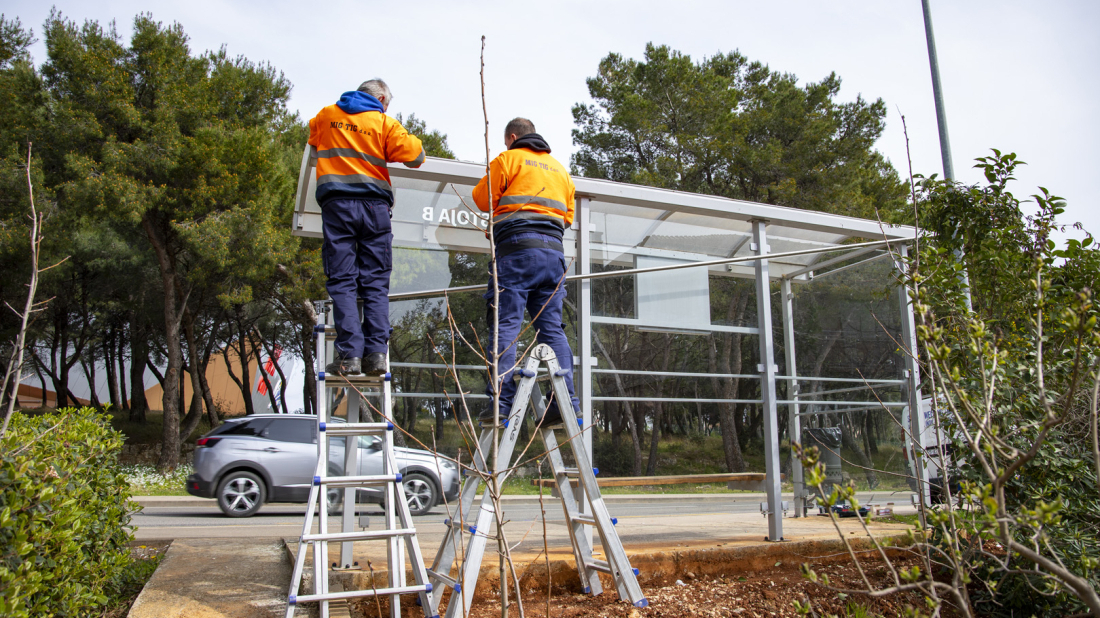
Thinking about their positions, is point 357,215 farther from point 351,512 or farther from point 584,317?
point 584,317

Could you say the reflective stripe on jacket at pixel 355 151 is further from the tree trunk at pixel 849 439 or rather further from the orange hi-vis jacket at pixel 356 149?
the tree trunk at pixel 849 439

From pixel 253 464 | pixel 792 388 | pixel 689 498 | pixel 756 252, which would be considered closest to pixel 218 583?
pixel 689 498

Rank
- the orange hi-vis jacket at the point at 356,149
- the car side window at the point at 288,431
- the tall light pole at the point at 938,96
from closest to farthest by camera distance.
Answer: the orange hi-vis jacket at the point at 356,149 → the tall light pole at the point at 938,96 → the car side window at the point at 288,431

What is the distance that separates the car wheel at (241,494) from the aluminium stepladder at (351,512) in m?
7.90

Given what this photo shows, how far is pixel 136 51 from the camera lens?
16.6 metres

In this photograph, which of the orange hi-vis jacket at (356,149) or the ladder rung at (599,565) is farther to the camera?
the orange hi-vis jacket at (356,149)

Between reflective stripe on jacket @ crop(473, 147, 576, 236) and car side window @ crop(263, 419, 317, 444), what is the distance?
27.5 feet

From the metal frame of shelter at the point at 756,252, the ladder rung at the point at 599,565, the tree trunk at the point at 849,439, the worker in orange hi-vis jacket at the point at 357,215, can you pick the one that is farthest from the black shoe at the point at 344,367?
the tree trunk at the point at 849,439

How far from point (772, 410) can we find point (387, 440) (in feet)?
9.95

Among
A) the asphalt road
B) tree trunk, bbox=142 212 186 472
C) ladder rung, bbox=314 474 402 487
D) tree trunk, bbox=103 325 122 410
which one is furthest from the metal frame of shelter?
tree trunk, bbox=103 325 122 410

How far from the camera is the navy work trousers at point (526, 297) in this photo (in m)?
3.38

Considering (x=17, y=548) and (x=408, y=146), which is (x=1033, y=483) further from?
(x=17, y=548)

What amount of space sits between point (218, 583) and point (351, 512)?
0.67 m

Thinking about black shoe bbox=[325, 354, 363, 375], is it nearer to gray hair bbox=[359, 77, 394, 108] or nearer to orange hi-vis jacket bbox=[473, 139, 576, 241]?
orange hi-vis jacket bbox=[473, 139, 576, 241]
